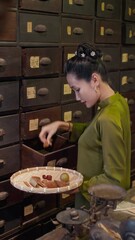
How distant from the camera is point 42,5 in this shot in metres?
2.06

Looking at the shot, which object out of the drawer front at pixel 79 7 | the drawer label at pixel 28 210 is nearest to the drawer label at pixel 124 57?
the drawer front at pixel 79 7

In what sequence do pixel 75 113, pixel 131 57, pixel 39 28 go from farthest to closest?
pixel 131 57
pixel 75 113
pixel 39 28

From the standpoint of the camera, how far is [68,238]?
3.77 feet

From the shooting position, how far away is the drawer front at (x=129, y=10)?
282cm

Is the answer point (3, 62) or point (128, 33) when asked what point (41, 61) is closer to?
point (3, 62)

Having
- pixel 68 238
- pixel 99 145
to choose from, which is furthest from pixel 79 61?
pixel 68 238

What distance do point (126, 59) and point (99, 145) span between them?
1.43 metres

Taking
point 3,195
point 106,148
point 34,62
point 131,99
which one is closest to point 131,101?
point 131,99

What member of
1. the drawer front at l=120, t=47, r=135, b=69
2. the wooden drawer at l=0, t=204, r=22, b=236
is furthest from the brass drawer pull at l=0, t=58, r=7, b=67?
the drawer front at l=120, t=47, r=135, b=69

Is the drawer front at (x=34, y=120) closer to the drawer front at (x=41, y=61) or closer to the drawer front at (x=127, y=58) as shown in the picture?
the drawer front at (x=41, y=61)

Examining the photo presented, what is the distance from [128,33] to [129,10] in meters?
0.18

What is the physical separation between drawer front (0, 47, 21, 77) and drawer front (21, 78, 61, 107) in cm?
9

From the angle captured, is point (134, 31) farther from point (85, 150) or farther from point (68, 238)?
point (68, 238)

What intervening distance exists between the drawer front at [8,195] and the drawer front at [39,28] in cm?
80
